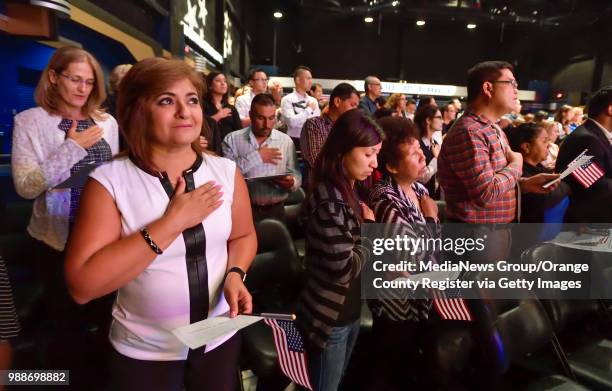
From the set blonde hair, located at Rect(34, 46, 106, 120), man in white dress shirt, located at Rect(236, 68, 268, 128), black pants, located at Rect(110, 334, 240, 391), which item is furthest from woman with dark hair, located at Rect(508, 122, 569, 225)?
man in white dress shirt, located at Rect(236, 68, 268, 128)

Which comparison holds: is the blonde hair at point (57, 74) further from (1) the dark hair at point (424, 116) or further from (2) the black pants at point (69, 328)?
(1) the dark hair at point (424, 116)

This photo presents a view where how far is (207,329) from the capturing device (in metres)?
0.87

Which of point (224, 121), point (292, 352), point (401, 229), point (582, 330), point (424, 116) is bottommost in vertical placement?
point (582, 330)

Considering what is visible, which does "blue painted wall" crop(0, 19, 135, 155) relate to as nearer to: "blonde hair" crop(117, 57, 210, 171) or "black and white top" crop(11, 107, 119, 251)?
"black and white top" crop(11, 107, 119, 251)

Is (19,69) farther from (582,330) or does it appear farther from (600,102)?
(582,330)

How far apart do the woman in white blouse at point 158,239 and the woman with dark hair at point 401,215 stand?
0.64 metres

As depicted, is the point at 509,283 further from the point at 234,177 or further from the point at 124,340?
the point at 124,340

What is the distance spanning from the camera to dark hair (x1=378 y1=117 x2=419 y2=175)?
1531 millimetres

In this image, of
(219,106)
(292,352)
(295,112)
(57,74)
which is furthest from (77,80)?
(295,112)

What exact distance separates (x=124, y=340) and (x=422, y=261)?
1012mm

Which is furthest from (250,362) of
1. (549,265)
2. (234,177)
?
(549,265)

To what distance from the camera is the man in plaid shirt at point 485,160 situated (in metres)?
1.81

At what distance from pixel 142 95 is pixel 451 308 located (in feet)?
4.71

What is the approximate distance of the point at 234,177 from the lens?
106 cm
